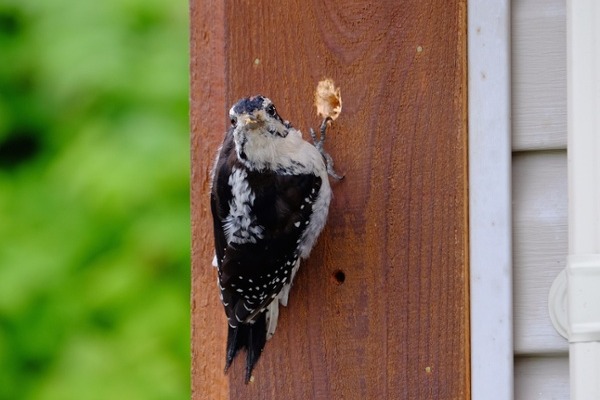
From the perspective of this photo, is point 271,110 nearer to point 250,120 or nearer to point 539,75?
point 250,120

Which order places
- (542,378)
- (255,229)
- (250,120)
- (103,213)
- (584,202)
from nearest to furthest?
A: 1. (584,202)
2. (542,378)
3. (250,120)
4. (255,229)
5. (103,213)

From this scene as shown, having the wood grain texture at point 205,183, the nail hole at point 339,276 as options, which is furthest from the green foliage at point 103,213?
the nail hole at point 339,276

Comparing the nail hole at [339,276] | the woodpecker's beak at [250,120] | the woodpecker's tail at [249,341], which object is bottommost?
the woodpecker's tail at [249,341]

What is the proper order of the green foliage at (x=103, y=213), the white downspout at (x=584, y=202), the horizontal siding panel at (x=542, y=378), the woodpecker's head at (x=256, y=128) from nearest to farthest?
the white downspout at (x=584, y=202)
the horizontal siding panel at (x=542, y=378)
the woodpecker's head at (x=256, y=128)
the green foliage at (x=103, y=213)

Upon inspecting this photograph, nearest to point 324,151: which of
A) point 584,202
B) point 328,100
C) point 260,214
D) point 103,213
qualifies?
point 328,100

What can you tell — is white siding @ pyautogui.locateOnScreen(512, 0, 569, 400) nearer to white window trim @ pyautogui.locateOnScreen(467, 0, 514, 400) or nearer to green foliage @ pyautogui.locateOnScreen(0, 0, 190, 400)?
white window trim @ pyautogui.locateOnScreen(467, 0, 514, 400)

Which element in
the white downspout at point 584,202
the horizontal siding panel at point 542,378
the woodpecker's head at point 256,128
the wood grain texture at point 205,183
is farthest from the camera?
the wood grain texture at point 205,183

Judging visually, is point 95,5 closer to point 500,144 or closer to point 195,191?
point 195,191

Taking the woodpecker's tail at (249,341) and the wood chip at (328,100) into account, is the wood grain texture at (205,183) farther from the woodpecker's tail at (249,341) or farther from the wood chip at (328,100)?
the wood chip at (328,100)
